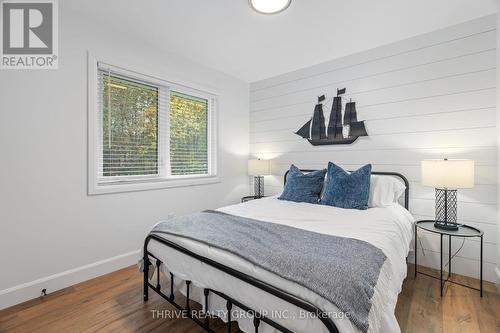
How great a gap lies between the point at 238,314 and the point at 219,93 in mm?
2938

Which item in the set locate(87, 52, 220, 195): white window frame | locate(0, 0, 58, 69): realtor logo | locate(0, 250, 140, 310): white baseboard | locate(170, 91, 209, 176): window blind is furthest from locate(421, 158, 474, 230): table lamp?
locate(0, 0, 58, 69): realtor logo

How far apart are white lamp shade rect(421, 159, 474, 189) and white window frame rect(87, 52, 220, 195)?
2.55m

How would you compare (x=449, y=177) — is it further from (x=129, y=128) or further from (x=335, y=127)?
(x=129, y=128)

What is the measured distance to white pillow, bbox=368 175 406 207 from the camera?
2416 millimetres

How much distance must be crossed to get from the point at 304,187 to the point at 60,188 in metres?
2.36

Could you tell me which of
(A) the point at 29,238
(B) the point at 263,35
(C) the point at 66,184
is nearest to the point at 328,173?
(B) the point at 263,35

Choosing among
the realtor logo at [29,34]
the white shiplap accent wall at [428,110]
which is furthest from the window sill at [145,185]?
the white shiplap accent wall at [428,110]

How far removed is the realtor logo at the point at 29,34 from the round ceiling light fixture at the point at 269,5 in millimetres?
1673

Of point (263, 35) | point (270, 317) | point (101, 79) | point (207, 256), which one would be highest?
point (263, 35)

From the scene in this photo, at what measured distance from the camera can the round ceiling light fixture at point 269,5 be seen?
1.97 metres

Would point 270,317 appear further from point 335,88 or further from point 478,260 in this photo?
point 335,88

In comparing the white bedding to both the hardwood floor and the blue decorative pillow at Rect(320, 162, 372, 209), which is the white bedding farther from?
the hardwood floor

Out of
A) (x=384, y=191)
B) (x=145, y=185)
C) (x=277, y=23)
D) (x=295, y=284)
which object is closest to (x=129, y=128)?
(x=145, y=185)

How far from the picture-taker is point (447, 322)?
168cm
